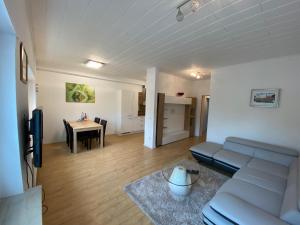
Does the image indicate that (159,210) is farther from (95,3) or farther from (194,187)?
(95,3)

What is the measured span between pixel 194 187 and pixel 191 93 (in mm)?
4661

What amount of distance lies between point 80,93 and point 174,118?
3.86m

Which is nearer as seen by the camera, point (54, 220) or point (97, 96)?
point (54, 220)

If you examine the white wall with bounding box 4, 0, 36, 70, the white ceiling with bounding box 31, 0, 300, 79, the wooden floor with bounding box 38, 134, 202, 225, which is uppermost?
the white ceiling with bounding box 31, 0, 300, 79

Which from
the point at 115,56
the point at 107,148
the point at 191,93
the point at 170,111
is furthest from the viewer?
the point at 191,93

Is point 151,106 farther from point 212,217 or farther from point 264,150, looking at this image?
point 212,217

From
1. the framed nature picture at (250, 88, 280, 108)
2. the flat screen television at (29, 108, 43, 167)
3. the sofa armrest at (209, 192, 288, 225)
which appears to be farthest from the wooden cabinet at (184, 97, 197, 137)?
the flat screen television at (29, 108, 43, 167)

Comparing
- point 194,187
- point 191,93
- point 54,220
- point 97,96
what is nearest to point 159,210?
point 194,187

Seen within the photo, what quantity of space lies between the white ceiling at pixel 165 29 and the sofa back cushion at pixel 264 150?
1980mm

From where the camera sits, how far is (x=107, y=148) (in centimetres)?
429

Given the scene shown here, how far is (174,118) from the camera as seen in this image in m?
5.83

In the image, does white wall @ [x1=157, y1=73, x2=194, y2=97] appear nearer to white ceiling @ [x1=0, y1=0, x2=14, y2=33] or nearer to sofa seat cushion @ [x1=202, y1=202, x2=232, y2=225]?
sofa seat cushion @ [x1=202, y1=202, x2=232, y2=225]

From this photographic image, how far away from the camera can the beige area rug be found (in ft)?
5.89

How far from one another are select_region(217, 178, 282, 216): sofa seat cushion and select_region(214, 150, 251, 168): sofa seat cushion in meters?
0.71
